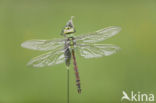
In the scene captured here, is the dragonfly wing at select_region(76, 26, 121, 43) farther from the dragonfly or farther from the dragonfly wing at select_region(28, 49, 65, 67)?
the dragonfly wing at select_region(28, 49, 65, 67)

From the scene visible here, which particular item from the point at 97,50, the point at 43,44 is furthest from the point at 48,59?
the point at 97,50

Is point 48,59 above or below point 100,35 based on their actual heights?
below

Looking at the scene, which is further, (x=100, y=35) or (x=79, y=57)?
(x=79, y=57)

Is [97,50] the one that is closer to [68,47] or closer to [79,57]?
[68,47]

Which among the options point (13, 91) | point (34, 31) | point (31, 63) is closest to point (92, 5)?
point (34, 31)

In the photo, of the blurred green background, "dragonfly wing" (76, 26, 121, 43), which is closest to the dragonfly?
"dragonfly wing" (76, 26, 121, 43)

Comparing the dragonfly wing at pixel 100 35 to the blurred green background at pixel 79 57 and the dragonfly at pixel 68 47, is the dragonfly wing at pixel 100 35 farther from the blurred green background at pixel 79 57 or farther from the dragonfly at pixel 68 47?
the blurred green background at pixel 79 57

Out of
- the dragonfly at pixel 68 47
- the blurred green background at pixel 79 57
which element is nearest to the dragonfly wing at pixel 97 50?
the dragonfly at pixel 68 47

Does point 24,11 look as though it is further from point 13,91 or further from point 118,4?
point 118,4
